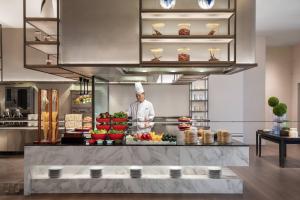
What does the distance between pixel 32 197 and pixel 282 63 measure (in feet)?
30.3

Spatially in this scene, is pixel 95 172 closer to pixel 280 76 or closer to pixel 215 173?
pixel 215 173

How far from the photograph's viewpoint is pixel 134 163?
4.31 m

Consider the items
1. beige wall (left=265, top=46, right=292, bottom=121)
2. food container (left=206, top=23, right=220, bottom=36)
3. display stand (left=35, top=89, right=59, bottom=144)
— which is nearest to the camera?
food container (left=206, top=23, right=220, bottom=36)

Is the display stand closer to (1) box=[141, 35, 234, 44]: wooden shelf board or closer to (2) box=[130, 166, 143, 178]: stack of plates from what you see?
(2) box=[130, 166, 143, 178]: stack of plates

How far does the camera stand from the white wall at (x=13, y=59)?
7730mm

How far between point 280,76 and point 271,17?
4.15 meters

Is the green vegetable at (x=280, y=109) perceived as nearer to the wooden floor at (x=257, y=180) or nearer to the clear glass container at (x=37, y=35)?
the wooden floor at (x=257, y=180)

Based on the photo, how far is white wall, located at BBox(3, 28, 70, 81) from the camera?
7.73m

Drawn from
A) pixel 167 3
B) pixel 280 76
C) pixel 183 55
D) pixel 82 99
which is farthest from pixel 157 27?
pixel 280 76

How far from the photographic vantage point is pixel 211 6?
4168 millimetres

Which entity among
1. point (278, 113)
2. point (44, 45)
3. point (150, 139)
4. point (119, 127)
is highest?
point (44, 45)

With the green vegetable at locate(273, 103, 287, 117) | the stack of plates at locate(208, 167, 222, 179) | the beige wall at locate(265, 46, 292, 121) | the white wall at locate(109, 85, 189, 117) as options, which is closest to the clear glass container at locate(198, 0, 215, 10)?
the stack of plates at locate(208, 167, 222, 179)

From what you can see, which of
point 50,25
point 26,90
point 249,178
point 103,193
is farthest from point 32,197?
point 26,90

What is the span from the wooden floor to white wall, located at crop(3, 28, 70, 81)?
2.03 metres
